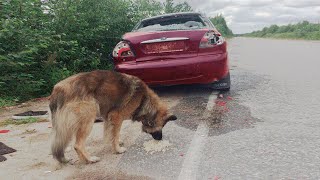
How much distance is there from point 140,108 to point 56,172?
1.29 m

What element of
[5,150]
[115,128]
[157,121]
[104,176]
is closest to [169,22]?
[157,121]

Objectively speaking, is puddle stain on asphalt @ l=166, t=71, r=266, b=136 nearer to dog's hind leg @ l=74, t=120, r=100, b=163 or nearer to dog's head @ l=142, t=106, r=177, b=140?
dog's head @ l=142, t=106, r=177, b=140

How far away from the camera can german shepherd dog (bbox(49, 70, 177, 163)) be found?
397cm

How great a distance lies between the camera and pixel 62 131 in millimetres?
3945

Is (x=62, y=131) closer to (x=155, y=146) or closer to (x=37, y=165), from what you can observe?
(x=37, y=165)

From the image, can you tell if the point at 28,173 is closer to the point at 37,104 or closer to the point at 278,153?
the point at 278,153

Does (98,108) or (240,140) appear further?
(240,140)

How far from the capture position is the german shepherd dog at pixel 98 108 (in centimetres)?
397

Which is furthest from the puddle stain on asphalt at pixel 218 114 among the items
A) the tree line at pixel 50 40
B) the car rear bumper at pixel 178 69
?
the tree line at pixel 50 40

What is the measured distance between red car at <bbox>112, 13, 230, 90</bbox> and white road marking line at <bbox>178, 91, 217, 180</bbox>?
5.40 ft

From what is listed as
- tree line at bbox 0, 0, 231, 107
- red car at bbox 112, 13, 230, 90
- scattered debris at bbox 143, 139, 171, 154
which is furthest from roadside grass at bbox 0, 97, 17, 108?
scattered debris at bbox 143, 139, 171, 154

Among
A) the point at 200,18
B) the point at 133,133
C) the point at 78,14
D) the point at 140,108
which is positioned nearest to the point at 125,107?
the point at 140,108

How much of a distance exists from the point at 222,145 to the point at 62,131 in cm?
188

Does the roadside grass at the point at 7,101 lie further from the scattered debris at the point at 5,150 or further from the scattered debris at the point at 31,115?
the scattered debris at the point at 5,150
